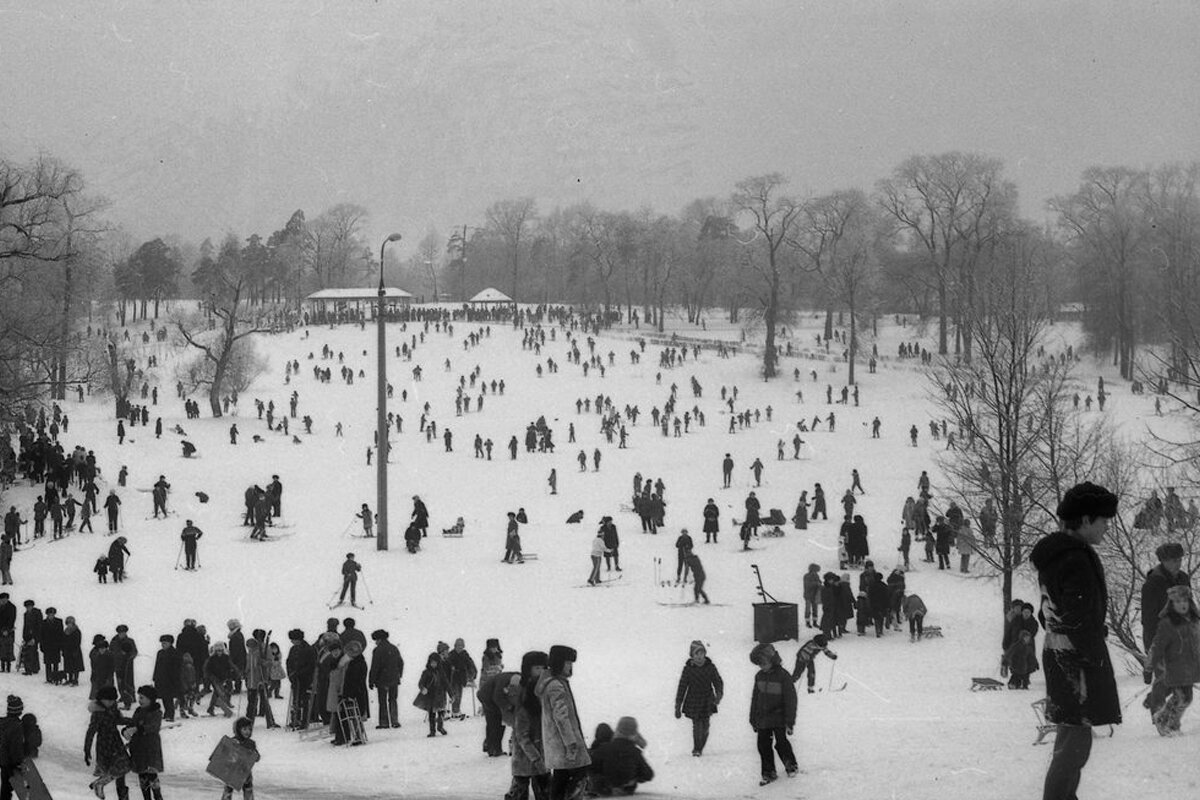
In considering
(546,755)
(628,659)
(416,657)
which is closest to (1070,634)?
(546,755)

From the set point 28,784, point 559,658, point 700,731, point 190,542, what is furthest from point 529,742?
point 190,542

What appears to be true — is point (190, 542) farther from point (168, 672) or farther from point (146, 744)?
point (146, 744)

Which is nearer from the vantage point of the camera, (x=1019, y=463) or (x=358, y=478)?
(x=1019, y=463)

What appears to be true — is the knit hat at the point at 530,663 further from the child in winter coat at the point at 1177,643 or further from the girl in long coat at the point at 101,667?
the girl in long coat at the point at 101,667

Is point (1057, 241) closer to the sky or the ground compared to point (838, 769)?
closer to the sky

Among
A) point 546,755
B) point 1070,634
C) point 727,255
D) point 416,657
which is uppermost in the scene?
point 727,255

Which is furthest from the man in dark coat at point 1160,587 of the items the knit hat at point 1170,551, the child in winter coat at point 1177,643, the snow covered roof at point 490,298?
Answer: the snow covered roof at point 490,298

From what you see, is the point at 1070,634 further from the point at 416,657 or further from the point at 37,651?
the point at 37,651

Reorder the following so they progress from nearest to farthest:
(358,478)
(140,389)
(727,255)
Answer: (358,478) < (140,389) < (727,255)
